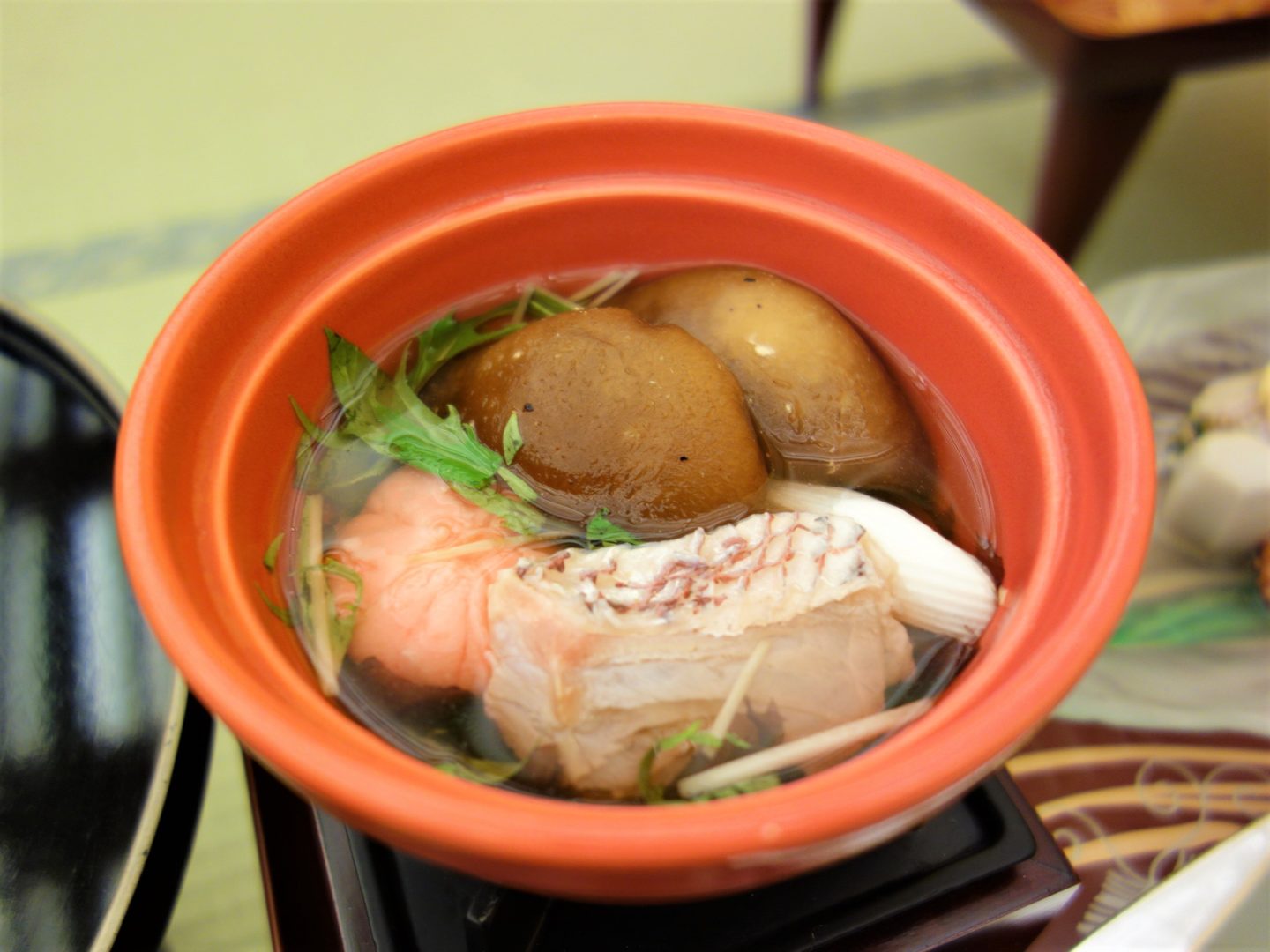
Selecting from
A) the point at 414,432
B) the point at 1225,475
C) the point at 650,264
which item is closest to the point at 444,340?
the point at 414,432

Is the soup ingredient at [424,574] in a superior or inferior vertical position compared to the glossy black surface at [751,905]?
superior

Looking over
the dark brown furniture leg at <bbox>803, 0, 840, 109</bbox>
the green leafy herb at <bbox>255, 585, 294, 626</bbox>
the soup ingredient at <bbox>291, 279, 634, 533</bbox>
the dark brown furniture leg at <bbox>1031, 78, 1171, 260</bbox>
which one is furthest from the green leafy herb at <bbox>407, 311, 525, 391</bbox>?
the dark brown furniture leg at <bbox>803, 0, 840, 109</bbox>

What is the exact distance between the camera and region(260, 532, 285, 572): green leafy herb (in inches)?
27.2

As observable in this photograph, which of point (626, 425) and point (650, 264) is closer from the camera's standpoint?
point (626, 425)

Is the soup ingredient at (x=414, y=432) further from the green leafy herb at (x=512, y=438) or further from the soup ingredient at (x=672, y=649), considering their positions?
the soup ingredient at (x=672, y=649)

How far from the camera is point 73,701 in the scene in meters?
0.74

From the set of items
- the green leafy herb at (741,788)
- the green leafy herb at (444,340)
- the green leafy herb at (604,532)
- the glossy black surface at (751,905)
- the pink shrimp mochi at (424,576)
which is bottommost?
the glossy black surface at (751,905)

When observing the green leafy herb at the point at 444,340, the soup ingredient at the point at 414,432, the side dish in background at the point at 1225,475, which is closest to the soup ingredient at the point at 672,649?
the soup ingredient at the point at 414,432

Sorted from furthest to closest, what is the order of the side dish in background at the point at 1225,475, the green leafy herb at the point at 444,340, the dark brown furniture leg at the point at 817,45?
the dark brown furniture leg at the point at 817,45
the side dish in background at the point at 1225,475
the green leafy herb at the point at 444,340

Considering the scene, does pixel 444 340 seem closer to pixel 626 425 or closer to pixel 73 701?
pixel 626 425

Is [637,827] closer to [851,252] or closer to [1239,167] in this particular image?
[851,252]

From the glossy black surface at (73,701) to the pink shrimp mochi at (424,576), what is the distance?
0.54ft

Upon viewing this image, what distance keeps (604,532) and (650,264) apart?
0.94 ft

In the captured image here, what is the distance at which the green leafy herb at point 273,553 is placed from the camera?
690 millimetres
